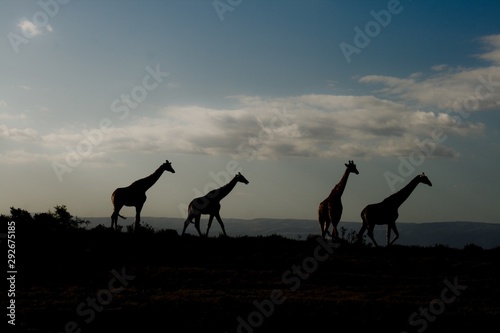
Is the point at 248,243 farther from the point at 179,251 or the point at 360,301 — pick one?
the point at 360,301

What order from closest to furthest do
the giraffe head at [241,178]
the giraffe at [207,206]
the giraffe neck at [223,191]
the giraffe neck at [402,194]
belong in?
the giraffe neck at [402,194] → the giraffe at [207,206] → the giraffe neck at [223,191] → the giraffe head at [241,178]

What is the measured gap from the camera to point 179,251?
23.8m

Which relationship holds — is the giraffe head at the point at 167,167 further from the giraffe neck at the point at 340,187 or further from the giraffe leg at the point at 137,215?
the giraffe neck at the point at 340,187

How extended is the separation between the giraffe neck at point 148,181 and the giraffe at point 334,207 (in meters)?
8.28

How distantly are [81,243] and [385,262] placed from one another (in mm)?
12913

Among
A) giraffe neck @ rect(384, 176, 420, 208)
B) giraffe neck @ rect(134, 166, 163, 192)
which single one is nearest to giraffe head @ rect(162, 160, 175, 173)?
giraffe neck @ rect(134, 166, 163, 192)

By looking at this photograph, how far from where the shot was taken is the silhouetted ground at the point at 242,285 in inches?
603

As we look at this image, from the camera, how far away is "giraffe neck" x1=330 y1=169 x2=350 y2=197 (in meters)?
Answer: 25.8

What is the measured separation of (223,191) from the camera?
29172mm

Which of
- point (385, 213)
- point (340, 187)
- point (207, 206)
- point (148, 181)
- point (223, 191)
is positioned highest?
point (148, 181)

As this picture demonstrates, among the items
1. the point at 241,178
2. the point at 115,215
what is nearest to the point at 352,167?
the point at 241,178

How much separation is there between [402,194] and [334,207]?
127 inches

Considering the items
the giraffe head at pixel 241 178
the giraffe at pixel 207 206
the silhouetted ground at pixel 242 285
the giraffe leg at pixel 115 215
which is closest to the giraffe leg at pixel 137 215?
the giraffe leg at pixel 115 215

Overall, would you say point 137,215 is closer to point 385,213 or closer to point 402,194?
point 385,213
